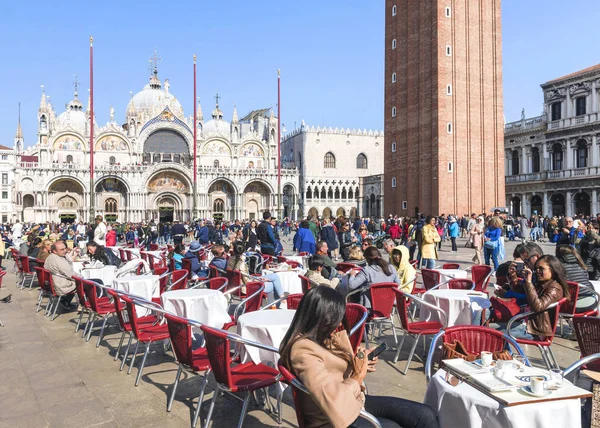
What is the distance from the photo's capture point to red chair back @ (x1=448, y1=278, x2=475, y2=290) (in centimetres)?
596

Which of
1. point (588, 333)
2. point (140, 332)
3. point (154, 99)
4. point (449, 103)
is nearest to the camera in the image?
point (588, 333)

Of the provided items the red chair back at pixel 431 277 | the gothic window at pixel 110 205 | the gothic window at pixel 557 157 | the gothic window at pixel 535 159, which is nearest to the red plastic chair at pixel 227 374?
the red chair back at pixel 431 277

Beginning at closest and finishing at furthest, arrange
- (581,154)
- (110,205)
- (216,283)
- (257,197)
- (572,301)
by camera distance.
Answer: (572,301) < (216,283) < (581,154) < (110,205) < (257,197)

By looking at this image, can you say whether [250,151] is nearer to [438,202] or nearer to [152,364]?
[438,202]

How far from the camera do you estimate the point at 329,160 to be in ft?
164

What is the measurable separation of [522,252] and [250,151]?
142ft

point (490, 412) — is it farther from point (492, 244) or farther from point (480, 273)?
point (492, 244)

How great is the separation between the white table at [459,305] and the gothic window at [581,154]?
32891mm

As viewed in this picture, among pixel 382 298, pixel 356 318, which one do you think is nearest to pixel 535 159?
pixel 382 298

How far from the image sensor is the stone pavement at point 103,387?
3.80 meters

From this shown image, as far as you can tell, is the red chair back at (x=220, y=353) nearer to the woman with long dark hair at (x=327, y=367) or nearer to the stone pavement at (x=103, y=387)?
the stone pavement at (x=103, y=387)

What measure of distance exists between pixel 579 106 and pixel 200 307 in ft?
116

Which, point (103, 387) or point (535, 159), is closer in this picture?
point (103, 387)

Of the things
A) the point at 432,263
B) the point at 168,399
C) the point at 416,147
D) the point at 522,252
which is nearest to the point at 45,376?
the point at 168,399
